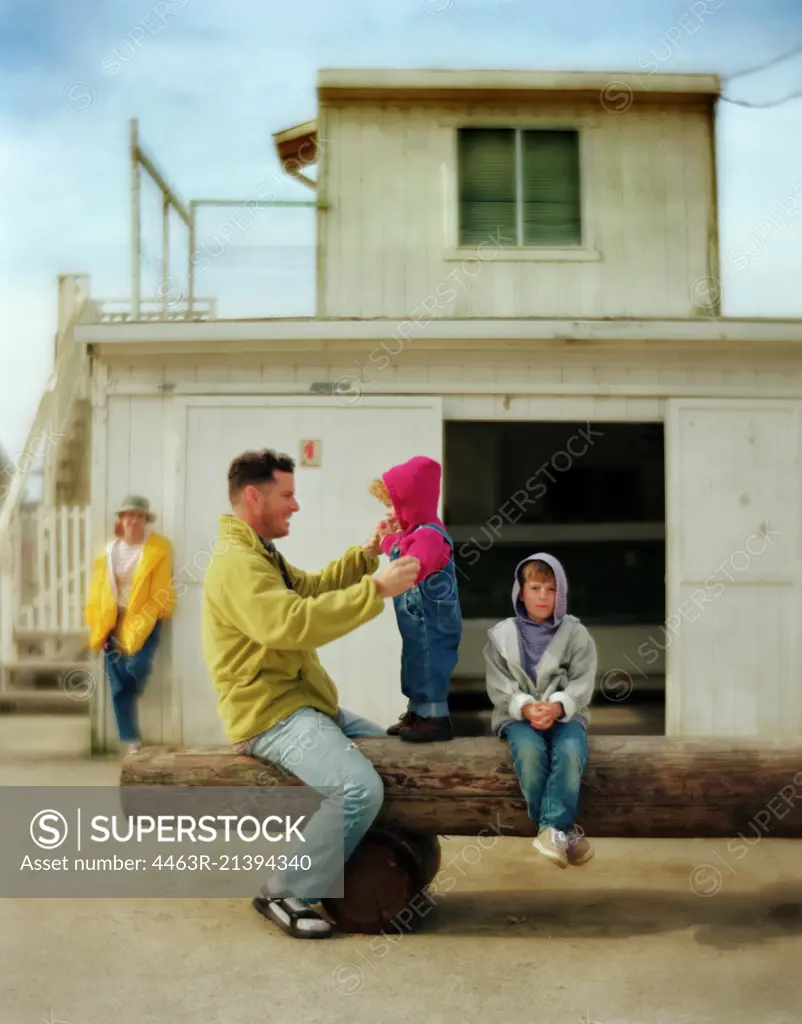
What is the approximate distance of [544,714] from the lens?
152 inches

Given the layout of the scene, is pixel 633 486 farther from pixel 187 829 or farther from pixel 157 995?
pixel 157 995

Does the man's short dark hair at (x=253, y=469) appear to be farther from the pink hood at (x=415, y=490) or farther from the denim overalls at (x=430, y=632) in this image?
the denim overalls at (x=430, y=632)

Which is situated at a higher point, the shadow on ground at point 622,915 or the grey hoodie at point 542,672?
the grey hoodie at point 542,672

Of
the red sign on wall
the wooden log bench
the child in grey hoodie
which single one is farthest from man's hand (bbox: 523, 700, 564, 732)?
the red sign on wall

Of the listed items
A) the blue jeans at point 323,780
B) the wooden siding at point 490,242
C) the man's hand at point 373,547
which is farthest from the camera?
the wooden siding at point 490,242

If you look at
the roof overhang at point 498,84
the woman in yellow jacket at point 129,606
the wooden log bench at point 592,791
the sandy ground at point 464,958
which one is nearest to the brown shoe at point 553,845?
the wooden log bench at point 592,791

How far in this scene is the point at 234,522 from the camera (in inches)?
154

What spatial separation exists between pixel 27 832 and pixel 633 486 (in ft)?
25.9

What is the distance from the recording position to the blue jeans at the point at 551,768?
3756 millimetres

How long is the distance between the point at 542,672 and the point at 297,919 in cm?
134

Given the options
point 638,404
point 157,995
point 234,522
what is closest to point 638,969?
point 157,995

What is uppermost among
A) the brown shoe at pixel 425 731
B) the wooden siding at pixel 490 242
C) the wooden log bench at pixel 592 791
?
the wooden siding at pixel 490 242

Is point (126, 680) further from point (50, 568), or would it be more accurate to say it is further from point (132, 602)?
point (50, 568)

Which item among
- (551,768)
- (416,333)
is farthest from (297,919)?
(416,333)
